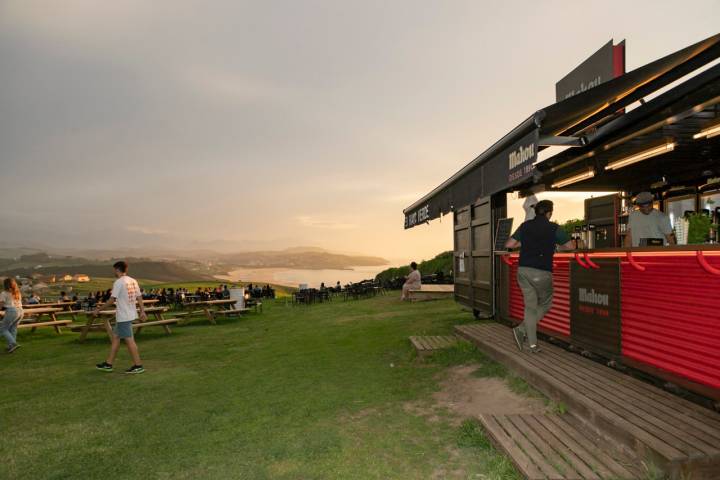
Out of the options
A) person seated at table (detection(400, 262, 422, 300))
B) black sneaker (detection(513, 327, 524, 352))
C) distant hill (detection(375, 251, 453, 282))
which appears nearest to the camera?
black sneaker (detection(513, 327, 524, 352))

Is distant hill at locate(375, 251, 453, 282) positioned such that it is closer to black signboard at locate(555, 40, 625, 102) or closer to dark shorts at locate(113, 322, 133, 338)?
black signboard at locate(555, 40, 625, 102)

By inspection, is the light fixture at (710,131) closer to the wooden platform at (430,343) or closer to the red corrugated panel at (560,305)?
the red corrugated panel at (560,305)

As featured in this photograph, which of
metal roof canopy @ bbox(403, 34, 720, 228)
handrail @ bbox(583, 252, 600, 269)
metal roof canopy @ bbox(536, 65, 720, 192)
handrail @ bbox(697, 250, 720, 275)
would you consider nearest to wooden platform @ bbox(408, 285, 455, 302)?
metal roof canopy @ bbox(536, 65, 720, 192)

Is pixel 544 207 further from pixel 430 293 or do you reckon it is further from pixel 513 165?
pixel 430 293

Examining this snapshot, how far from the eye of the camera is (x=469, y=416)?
434 cm

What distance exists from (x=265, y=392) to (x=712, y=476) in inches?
182

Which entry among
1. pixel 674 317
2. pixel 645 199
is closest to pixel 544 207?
pixel 645 199

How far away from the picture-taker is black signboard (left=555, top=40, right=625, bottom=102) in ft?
29.0

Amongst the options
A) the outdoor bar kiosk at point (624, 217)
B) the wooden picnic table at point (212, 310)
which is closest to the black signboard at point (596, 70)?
the outdoor bar kiosk at point (624, 217)

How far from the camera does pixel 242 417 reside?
480 centimetres

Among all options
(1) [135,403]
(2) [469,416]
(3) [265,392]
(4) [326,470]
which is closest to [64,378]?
(1) [135,403]

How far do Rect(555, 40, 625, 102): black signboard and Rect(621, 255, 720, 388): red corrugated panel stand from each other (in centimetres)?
532

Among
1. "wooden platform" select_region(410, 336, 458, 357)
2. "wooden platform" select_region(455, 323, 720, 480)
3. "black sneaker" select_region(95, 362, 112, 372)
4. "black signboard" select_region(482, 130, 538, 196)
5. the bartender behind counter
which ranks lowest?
"black sneaker" select_region(95, 362, 112, 372)

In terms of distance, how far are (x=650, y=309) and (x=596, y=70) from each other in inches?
280
